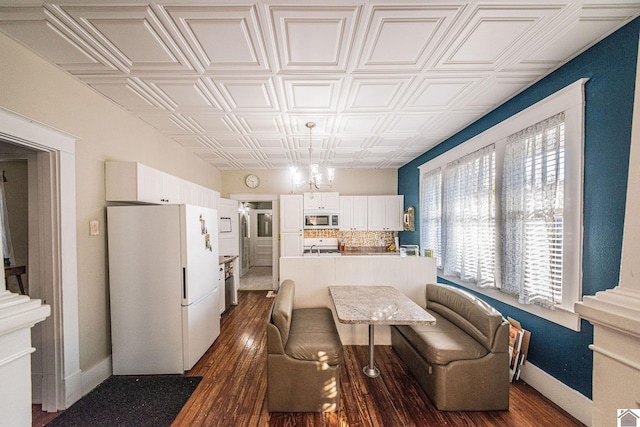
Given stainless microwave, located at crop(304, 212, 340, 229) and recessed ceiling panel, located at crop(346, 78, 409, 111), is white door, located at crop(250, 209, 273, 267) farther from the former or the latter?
recessed ceiling panel, located at crop(346, 78, 409, 111)

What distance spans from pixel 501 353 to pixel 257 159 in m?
4.52

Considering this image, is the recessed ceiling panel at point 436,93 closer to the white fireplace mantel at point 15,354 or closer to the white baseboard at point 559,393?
the white baseboard at point 559,393

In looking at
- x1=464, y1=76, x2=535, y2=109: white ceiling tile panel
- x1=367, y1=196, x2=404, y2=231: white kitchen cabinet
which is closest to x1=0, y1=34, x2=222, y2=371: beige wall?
x1=464, y1=76, x2=535, y2=109: white ceiling tile panel

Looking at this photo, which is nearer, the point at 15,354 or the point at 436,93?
the point at 15,354

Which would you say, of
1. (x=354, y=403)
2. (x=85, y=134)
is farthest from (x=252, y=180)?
(x=354, y=403)

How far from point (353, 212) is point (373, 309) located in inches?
139

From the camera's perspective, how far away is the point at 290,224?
5.57 meters

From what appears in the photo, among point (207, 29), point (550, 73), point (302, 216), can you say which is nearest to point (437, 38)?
point (550, 73)

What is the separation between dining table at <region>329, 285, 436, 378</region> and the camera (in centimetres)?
208

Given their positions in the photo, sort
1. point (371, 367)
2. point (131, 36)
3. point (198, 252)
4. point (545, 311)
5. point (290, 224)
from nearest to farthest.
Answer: point (131, 36) → point (545, 311) → point (371, 367) → point (198, 252) → point (290, 224)

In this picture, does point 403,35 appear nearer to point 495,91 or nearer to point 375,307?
point 495,91

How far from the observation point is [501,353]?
2.09m

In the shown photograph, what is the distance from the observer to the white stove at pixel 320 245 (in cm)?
574
